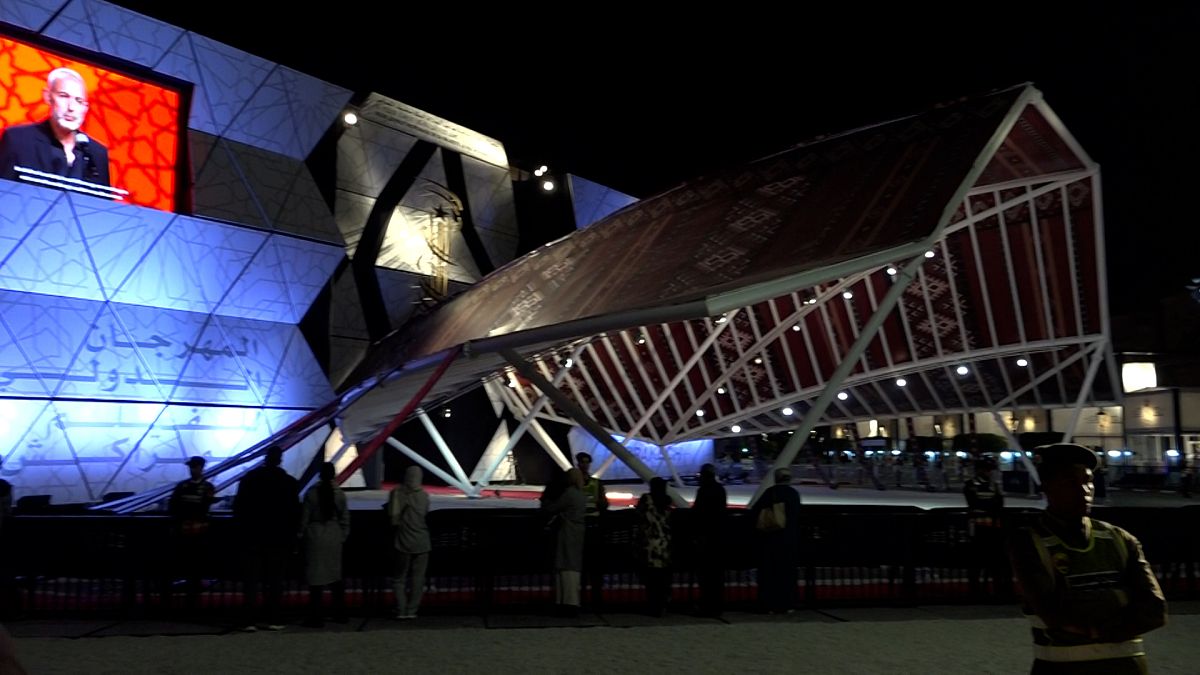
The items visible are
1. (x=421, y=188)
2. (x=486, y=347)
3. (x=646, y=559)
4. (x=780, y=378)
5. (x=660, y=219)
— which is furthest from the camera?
(x=421, y=188)

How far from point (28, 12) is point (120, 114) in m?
3.27

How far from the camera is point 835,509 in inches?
468

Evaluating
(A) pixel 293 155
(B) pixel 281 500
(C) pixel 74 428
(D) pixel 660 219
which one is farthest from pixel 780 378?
(B) pixel 281 500

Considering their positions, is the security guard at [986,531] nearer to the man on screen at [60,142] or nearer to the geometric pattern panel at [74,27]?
the man on screen at [60,142]

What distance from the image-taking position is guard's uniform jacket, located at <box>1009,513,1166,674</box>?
3002 mm

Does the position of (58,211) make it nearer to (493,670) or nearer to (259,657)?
(259,657)

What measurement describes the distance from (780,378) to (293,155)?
18782mm

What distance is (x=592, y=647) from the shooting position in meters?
8.32

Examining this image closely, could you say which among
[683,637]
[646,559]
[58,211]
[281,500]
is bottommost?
[683,637]

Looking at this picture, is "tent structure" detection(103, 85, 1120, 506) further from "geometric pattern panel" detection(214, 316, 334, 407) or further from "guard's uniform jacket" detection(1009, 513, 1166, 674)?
"guard's uniform jacket" detection(1009, 513, 1166, 674)

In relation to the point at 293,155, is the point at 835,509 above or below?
below

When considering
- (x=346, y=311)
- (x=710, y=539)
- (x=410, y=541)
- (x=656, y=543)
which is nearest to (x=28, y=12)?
(x=346, y=311)

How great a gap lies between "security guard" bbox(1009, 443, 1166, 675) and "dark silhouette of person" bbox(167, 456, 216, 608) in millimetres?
9238

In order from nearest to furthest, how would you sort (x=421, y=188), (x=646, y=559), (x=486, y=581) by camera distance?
(x=646, y=559) → (x=486, y=581) → (x=421, y=188)
